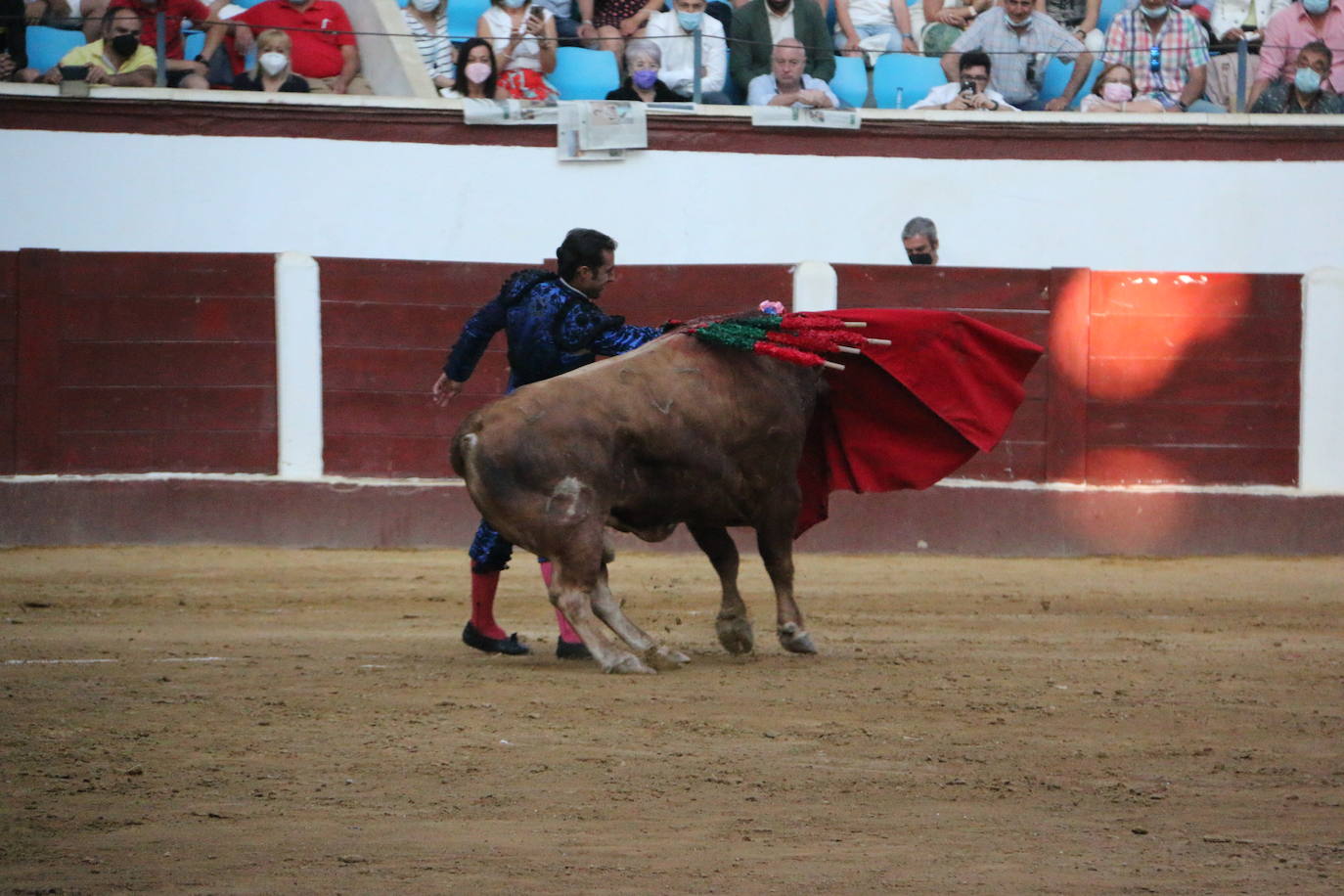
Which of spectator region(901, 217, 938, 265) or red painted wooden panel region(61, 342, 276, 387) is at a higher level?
spectator region(901, 217, 938, 265)

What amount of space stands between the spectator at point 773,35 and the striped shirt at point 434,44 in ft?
4.99

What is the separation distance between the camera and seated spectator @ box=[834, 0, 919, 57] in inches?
416

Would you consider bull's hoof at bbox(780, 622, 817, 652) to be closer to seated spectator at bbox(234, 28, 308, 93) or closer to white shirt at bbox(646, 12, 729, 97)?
white shirt at bbox(646, 12, 729, 97)

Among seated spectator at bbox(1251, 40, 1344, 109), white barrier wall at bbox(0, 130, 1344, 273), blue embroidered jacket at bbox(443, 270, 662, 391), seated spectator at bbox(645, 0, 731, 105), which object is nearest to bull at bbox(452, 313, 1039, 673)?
blue embroidered jacket at bbox(443, 270, 662, 391)

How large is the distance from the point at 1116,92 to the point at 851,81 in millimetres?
1428

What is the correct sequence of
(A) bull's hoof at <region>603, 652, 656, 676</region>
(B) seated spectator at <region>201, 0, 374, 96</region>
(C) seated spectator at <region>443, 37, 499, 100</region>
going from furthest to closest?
(B) seated spectator at <region>201, 0, 374, 96</region>
(C) seated spectator at <region>443, 37, 499, 100</region>
(A) bull's hoof at <region>603, 652, 656, 676</region>

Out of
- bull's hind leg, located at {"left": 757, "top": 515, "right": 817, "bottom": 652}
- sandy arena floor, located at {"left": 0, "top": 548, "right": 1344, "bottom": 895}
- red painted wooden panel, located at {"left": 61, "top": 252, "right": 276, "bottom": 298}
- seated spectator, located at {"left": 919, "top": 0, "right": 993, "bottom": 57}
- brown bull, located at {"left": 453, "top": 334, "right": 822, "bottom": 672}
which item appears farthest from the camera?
seated spectator, located at {"left": 919, "top": 0, "right": 993, "bottom": 57}

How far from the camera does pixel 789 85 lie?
9.80 metres

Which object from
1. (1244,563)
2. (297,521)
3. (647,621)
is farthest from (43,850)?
(1244,563)

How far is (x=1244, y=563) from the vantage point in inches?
360

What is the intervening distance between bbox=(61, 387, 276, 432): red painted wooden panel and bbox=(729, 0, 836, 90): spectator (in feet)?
10.3

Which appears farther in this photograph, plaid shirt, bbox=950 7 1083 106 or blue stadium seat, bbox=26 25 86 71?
plaid shirt, bbox=950 7 1083 106

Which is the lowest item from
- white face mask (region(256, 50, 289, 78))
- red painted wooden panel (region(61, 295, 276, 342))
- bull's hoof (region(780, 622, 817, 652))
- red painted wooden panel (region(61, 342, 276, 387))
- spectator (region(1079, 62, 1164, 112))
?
bull's hoof (region(780, 622, 817, 652))

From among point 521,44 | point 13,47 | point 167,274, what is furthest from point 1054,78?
point 13,47
